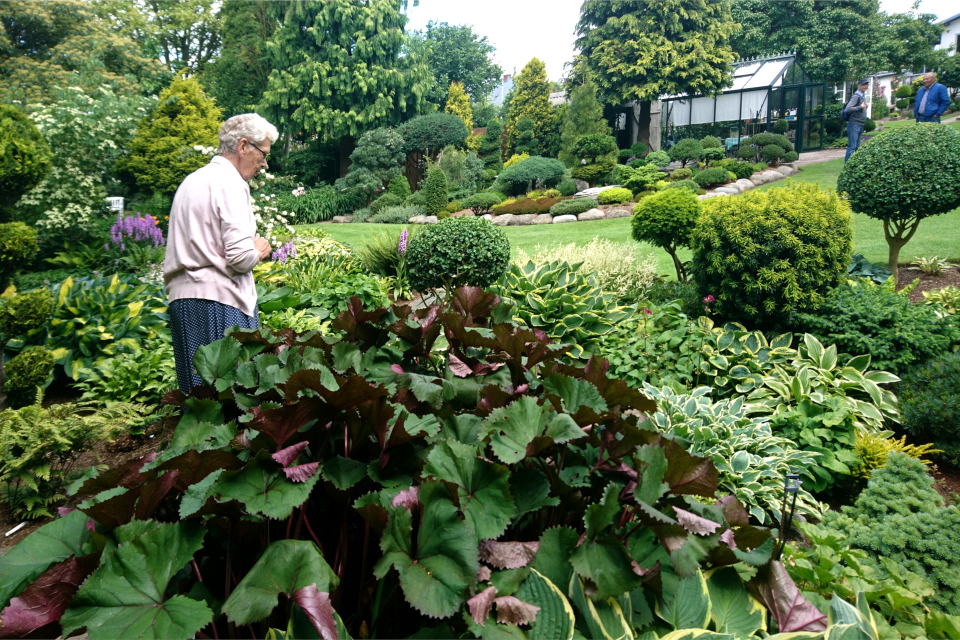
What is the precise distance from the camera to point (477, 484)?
2.98ft

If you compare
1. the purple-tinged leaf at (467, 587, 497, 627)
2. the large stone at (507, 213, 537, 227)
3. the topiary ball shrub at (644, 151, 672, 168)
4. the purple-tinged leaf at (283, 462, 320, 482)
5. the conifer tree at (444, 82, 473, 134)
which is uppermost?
the conifer tree at (444, 82, 473, 134)

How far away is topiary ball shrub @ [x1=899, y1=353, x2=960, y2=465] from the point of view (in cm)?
357

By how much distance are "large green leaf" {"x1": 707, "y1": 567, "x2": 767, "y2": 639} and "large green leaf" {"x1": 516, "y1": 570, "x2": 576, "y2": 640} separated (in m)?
0.30

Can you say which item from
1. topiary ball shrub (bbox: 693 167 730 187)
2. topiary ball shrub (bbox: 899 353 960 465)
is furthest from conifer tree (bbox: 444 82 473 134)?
topiary ball shrub (bbox: 899 353 960 465)

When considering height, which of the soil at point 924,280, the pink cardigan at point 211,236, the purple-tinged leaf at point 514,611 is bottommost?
the soil at point 924,280

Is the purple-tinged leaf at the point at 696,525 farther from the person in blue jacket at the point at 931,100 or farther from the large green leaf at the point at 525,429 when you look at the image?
the person in blue jacket at the point at 931,100

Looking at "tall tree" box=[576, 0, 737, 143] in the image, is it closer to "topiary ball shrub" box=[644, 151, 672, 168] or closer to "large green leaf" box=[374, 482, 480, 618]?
"topiary ball shrub" box=[644, 151, 672, 168]

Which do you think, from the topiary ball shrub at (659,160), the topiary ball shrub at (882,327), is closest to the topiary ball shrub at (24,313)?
the topiary ball shrub at (882,327)

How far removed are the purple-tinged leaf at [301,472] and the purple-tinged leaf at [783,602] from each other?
Result: 2.68ft

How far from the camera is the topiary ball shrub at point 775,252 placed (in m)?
4.46

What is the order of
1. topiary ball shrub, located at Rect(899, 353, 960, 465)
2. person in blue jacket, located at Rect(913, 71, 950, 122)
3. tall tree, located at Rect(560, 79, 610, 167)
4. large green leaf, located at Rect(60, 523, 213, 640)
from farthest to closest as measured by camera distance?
tall tree, located at Rect(560, 79, 610, 167)
person in blue jacket, located at Rect(913, 71, 950, 122)
topiary ball shrub, located at Rect(899, 353, 960, 465)
large green leaf, located at Rect(60, 523, 213, 640)

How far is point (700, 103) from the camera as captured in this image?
76.3 feet

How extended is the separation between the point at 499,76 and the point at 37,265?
32.4m

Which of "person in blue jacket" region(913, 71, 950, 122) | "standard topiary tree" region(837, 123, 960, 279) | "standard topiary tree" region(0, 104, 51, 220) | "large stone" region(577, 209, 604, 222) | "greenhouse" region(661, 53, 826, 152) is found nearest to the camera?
"standard topiary tree" region(837, 123, 960, 279)
